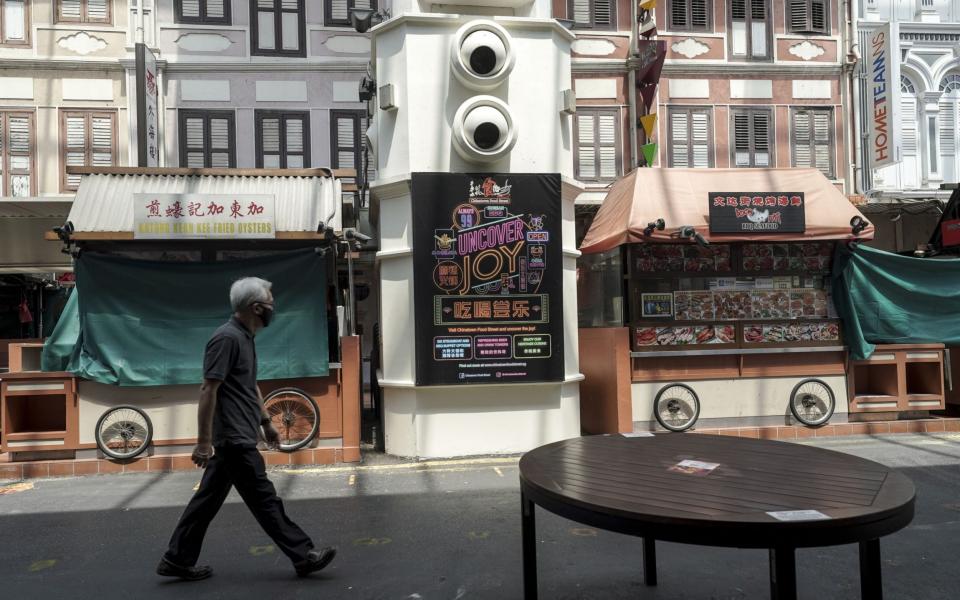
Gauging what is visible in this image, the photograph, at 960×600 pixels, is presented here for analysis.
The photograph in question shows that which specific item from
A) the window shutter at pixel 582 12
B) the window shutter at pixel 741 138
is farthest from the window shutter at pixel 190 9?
the window shutter at pixel 741 138

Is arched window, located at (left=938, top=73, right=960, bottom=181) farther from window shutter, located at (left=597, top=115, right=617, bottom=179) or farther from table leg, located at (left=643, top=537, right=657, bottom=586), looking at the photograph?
table leg, located at (left=643, top=537, right=657, bottom=586)

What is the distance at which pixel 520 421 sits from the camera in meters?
8.45

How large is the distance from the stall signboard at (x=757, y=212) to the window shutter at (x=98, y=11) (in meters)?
13.2

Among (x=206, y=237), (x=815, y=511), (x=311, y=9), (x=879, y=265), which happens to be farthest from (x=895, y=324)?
(x=311, y=9)

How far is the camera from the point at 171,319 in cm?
816

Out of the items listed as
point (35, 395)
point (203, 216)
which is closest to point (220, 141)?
point (203, 216)

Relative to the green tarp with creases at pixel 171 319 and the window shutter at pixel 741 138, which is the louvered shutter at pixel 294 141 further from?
the window shutter at pixel 741 138

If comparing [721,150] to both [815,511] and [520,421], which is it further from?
[815,511]

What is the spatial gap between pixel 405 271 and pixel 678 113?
9868 mm

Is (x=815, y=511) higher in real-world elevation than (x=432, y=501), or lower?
higher

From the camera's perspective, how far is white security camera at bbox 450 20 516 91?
8.21 m

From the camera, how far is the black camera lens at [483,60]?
8219mm

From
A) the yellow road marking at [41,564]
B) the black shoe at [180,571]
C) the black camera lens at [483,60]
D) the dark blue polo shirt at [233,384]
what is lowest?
the yellow road marking at [41,564]

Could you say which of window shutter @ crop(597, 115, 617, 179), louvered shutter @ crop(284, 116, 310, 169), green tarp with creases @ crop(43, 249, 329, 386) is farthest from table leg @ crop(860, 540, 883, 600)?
louvered shutter @ crop(284, 116, 310, 169)
